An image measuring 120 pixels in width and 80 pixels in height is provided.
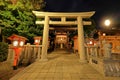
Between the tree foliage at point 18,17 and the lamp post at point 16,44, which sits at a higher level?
the tree foliage at point 18,17

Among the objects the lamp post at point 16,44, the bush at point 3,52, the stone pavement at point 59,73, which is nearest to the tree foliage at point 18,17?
the bush at point 3,52

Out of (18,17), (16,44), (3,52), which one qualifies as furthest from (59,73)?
(18,17)

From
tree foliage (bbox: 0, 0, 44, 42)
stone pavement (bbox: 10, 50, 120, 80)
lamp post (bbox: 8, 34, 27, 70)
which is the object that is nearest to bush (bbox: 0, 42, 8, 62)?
lamp post (bbox: 8, 34, 27, 70)

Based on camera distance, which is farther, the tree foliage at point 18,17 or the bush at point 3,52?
the tree foliage at point 18,17

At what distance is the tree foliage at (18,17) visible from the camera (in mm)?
12070

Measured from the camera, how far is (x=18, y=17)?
43.9 ft

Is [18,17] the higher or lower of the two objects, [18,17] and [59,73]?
the higher

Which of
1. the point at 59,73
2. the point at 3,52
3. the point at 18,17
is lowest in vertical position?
the point at 59,73

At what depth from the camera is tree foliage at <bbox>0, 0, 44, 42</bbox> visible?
475 inches

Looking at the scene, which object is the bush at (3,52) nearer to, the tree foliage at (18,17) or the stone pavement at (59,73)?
the tree foliage at (18,17)

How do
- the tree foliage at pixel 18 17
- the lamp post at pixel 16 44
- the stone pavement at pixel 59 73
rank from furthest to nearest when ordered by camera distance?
the tree foliage at pixel 18 17 < the lamp post at pixel 16 44 < the stone pavement at pixel 59 73

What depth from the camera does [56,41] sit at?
29.4m

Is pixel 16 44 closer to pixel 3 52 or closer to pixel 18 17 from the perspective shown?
pixel 3 52

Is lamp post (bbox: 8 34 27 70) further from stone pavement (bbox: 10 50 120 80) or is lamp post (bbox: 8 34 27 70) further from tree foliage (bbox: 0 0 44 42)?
tree foliage (bbox: 0 0 44 42)
